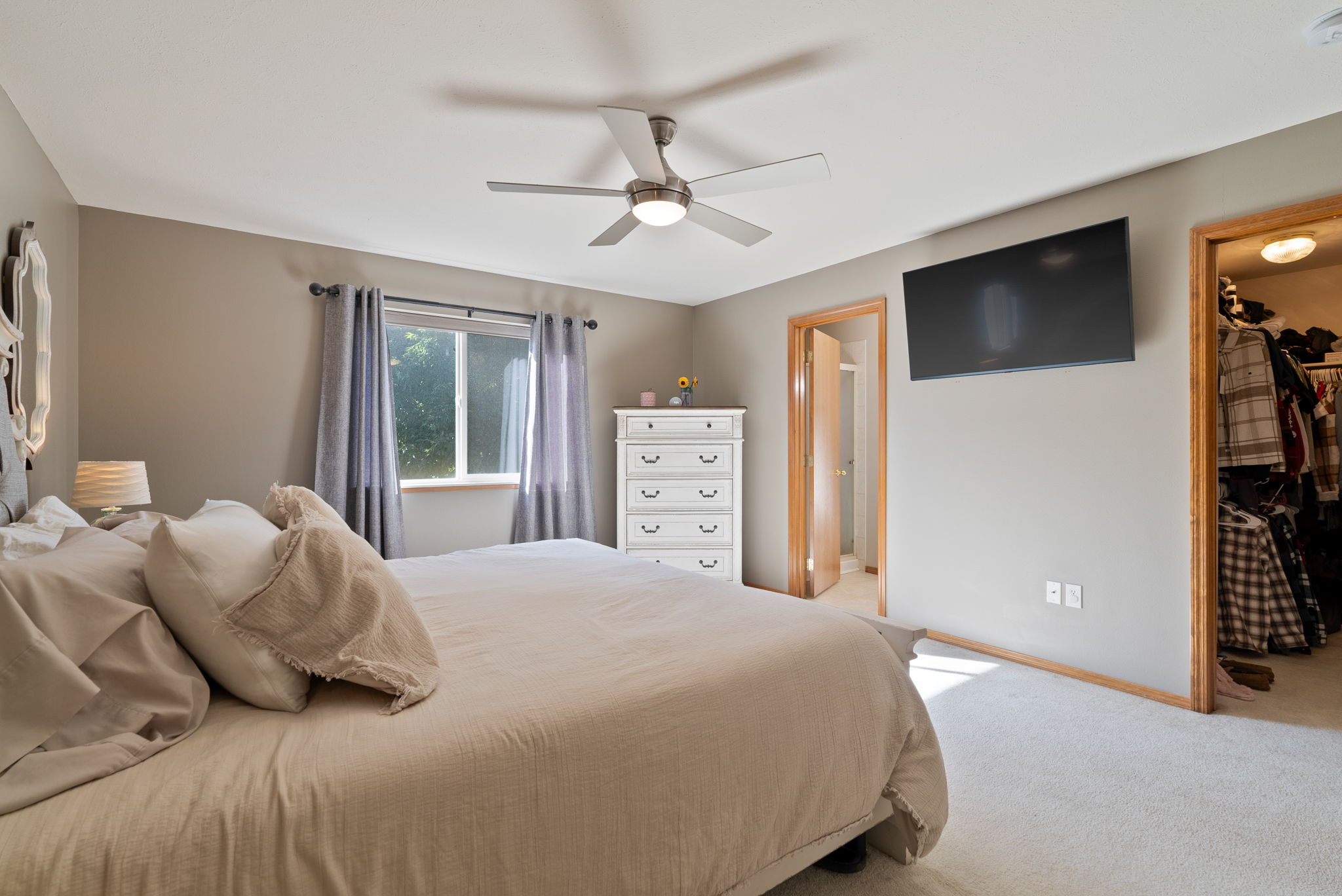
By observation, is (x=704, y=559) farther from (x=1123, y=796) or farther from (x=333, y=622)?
(x=333, y=622)

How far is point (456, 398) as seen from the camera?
423 cm

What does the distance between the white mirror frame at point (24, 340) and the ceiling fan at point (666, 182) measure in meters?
1.57

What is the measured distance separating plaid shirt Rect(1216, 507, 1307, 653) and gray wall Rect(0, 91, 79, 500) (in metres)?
5.47

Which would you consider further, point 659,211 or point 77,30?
point 659,211

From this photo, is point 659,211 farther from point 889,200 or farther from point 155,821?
point 155,821

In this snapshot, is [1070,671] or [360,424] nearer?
[1070,671]

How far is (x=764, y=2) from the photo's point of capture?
170 cm

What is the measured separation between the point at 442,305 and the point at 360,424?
3.13ft

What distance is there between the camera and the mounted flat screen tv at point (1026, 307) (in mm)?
2744

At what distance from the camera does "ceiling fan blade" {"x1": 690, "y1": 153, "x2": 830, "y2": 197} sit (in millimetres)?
2094

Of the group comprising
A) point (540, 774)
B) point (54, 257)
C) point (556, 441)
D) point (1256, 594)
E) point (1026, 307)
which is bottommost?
point (1256, 594)

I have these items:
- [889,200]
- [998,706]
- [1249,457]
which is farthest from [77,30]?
[1249,457]

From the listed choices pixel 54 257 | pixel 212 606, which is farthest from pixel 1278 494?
pixel 54 257

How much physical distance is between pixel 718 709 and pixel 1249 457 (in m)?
3.49
